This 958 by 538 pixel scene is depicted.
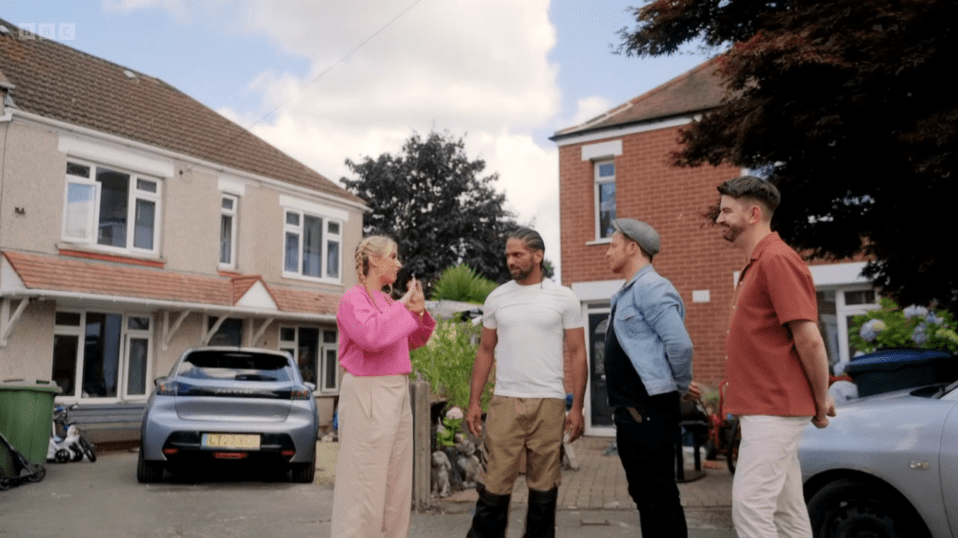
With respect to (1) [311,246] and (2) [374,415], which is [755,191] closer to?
(2) [374,415]

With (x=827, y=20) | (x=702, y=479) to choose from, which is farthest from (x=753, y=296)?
(x=702, y=479)

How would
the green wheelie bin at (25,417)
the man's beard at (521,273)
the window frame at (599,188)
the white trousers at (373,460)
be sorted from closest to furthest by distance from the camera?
1. the white trousers at (373,460)
2. the man's beard at (521,273)
3. the green wheelie bin at (25,417)
4. the window frame at (599,188)

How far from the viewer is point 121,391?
16.4m

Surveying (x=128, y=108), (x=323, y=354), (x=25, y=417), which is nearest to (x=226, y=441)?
(x=25, y=417)

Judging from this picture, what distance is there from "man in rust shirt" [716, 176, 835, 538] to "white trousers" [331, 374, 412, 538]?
5.33 feet

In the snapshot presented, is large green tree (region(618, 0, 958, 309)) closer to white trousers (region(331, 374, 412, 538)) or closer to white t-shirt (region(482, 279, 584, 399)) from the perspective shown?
white t-shirt (region(482, 279, 584, 399))

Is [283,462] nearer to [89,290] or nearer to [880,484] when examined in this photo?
[880,484]

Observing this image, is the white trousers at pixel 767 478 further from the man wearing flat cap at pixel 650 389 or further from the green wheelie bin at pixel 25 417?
the green wheelie bin at pixel 25 417

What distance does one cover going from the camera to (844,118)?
22.4ft

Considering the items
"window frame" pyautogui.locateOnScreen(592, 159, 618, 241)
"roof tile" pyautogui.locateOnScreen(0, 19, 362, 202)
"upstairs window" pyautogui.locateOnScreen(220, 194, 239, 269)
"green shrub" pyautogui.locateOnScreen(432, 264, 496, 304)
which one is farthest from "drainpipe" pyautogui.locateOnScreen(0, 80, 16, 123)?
"window frame" pyautogui.locateOnScreen(592, 159, 618, 241)

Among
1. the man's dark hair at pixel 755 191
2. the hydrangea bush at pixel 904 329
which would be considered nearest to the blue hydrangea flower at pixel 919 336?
the hydrangea bush at pixel 904 329

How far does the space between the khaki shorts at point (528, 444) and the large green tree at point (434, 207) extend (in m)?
31.4

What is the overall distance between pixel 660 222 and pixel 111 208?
35.7 ft

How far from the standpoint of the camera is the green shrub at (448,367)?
372 inches
